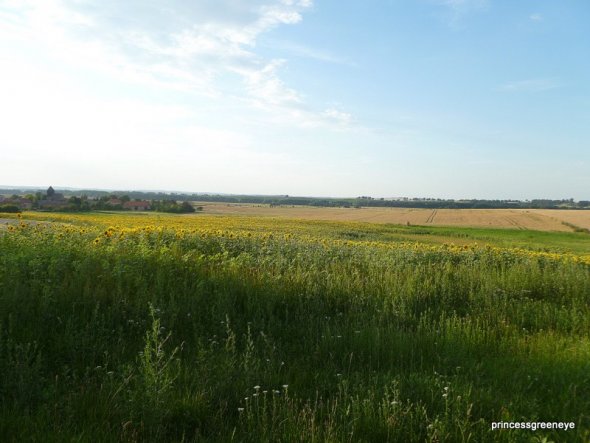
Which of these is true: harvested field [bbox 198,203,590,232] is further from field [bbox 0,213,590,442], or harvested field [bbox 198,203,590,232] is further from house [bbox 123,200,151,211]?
field [bbox 0,213,590,442]

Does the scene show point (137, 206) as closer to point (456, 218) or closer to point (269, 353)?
point (456, 218)

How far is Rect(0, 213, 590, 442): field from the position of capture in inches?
110

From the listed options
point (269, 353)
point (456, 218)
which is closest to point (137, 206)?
point (456, 218)

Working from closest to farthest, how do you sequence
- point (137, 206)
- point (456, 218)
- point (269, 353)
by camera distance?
1. point (269, 353)
2. point (137, 206)
3. point (456, 218)

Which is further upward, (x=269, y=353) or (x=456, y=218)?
(x=269, y=353)

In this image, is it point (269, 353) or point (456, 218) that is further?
point (456, 218)

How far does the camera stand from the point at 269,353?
157 inches

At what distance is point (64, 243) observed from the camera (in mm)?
7691

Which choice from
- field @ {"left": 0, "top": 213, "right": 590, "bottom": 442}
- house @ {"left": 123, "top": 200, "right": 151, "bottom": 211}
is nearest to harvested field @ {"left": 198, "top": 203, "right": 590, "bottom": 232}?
house @ {"left": 123, "top": 200, "right": 151, "bottom": 211}

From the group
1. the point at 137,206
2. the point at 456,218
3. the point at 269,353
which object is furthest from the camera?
the point at 456,218

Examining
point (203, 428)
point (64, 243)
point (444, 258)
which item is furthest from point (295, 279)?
point (444, 258)

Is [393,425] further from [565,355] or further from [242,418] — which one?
[565,355]

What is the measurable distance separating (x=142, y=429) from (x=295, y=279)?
13.1 feet

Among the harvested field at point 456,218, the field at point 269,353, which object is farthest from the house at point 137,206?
the field at point 269,353
